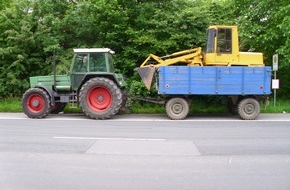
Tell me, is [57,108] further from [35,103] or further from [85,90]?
[85,90]

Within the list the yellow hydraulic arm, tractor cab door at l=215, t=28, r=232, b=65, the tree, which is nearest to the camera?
tractor cab door at l=215, t=28, r=232, b=65

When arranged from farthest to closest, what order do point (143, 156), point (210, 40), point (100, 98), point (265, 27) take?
point (265, 27) → point (210, 40) → point (100, 98) → point (143, 156)

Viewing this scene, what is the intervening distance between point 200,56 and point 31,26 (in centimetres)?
957

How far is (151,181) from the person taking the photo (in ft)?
22.2

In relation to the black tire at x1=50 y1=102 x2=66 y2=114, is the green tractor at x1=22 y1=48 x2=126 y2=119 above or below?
above

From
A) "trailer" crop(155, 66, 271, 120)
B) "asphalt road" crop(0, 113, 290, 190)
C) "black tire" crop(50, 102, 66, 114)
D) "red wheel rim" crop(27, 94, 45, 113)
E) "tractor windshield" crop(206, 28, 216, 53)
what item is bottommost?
"asphalt road" crop(0, 113, 290, 190)

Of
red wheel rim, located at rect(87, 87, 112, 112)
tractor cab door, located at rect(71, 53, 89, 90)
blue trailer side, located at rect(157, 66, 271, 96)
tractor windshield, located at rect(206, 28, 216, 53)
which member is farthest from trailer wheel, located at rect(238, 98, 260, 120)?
tractor cab door, located at rect(71, 53, 89, 90)

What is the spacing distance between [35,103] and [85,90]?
2079 mm

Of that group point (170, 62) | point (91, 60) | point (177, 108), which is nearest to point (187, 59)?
point (170, 62)

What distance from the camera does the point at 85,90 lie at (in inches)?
621

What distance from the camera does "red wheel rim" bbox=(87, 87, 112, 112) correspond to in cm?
1600

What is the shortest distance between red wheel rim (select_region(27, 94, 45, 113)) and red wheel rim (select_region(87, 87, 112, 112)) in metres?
1.92

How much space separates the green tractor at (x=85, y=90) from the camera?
15.8m

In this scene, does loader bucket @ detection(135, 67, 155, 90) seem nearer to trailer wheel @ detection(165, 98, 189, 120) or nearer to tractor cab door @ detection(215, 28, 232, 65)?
trailer wheel @ detection(165, 98, 189, 120)
